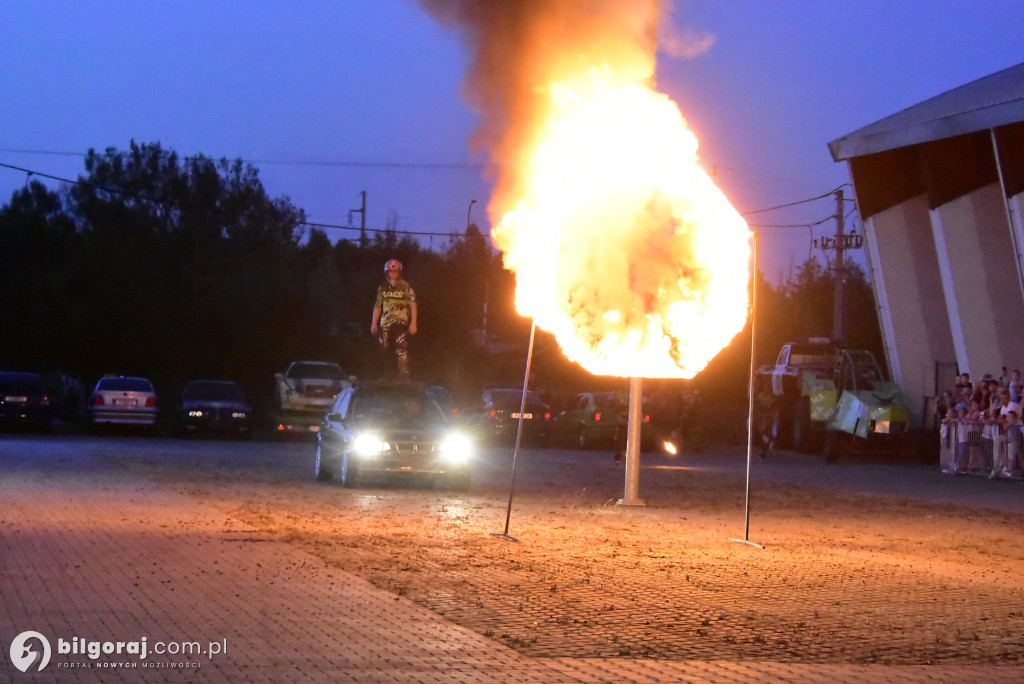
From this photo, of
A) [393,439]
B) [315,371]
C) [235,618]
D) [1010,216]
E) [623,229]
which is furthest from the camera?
[315,371]

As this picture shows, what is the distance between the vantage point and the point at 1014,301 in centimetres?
3422

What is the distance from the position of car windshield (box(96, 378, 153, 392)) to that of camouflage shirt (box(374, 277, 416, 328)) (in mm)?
18639

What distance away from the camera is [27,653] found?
7566mm

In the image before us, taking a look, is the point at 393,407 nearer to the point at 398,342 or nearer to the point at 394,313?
the point at 398,342

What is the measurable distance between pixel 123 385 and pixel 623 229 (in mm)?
23723

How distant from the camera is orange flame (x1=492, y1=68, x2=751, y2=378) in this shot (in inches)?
664

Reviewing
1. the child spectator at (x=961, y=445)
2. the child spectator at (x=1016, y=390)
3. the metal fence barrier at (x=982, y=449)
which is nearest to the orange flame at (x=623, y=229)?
the metal fence barrier at (x=982, y=449)

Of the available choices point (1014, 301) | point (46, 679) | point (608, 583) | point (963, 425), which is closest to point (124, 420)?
point (963, 425)

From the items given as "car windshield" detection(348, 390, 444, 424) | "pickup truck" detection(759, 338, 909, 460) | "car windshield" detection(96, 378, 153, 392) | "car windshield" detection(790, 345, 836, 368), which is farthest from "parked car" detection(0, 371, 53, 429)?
"car windshield" detection(790, 345, 836, 368)

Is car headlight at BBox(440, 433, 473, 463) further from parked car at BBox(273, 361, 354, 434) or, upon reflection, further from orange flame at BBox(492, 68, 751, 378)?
parked car at BBox(273, 361, 354, 434)

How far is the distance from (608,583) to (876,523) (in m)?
7.48

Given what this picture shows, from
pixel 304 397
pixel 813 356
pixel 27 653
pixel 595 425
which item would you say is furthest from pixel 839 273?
pixel 27 653

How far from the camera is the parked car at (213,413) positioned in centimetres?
3594

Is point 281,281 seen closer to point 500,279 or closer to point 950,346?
point 500,279
